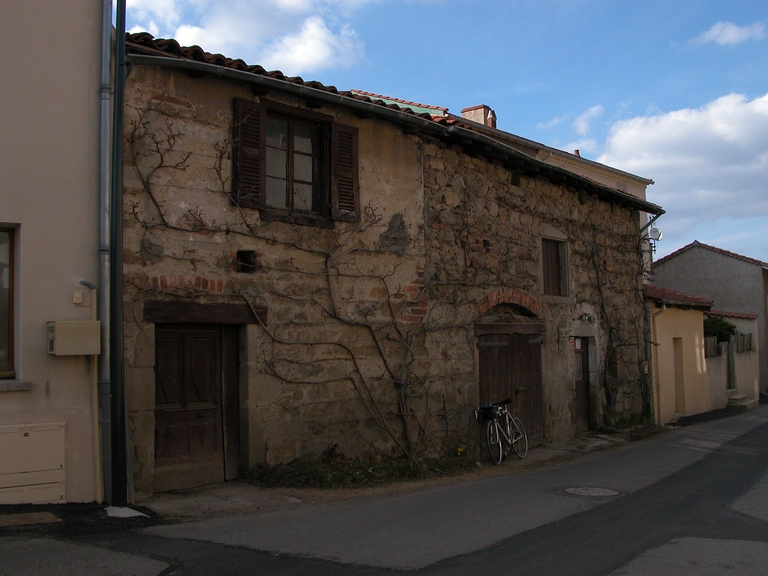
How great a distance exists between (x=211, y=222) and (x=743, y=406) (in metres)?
18.3

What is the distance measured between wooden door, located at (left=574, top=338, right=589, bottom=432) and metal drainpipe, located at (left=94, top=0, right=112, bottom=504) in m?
9.25

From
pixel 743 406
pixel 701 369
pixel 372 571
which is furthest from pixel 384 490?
pixel 743 406

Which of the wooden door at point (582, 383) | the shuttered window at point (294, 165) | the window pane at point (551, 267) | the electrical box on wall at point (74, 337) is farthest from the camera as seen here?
the wooden door at point (582, 383)

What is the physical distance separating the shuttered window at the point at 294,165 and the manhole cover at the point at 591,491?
4.10m

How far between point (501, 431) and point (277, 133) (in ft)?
17.8

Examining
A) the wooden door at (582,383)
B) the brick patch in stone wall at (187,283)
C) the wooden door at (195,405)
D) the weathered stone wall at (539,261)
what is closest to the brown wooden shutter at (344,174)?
the weathered stone wall at (539,261)

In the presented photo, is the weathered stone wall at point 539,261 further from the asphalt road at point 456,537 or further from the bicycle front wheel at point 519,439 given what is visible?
the asphalt road at point 456,537

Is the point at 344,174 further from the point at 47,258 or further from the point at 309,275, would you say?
the point at 47,258

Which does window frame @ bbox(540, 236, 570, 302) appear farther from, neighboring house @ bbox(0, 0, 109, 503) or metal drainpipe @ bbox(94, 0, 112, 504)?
neighboring house @ bbox(0, 0, 109, 503)

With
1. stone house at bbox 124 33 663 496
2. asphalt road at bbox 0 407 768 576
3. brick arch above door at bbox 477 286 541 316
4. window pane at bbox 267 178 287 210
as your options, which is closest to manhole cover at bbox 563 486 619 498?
asphalt road at bbox 0 407 768 576

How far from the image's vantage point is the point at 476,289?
35.3 ft

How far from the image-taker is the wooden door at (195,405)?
7352mm

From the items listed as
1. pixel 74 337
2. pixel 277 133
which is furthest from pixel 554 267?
pixel 74 337

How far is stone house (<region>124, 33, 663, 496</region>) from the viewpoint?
7.23 m
